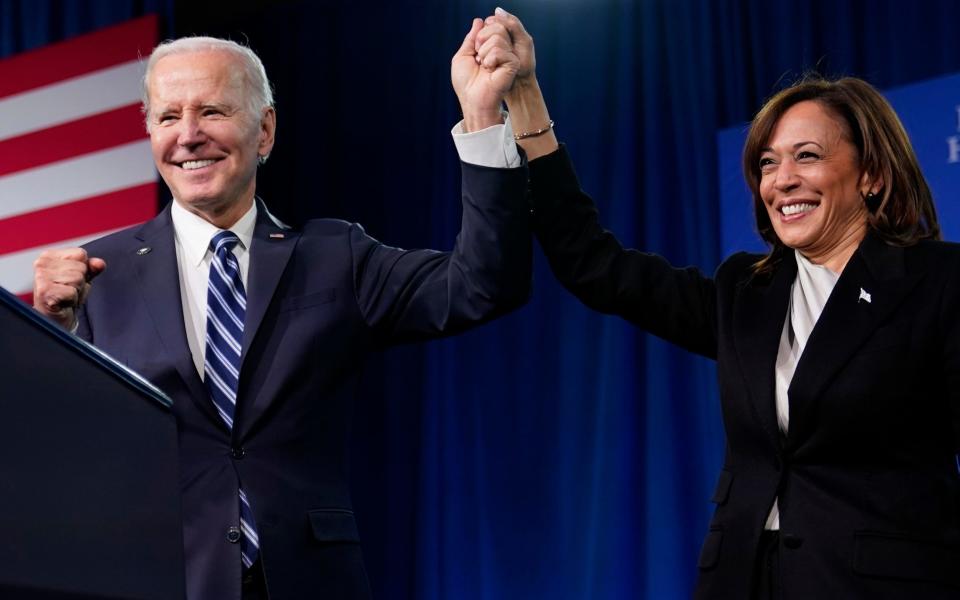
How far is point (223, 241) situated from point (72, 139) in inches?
107

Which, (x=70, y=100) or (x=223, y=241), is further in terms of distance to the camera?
(x=70, y=100)

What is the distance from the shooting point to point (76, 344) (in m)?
0.88

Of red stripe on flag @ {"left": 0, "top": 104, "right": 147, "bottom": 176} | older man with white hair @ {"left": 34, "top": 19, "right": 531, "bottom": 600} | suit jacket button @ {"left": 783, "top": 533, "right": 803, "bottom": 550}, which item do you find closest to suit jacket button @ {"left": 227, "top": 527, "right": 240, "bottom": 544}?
older man with white hair @ {"left": 34, "top": 19, "right": 531, "bottom": 600}

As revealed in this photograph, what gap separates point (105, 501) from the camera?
2.91ft

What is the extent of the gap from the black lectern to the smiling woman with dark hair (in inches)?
38.7

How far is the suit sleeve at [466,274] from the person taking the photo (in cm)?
174

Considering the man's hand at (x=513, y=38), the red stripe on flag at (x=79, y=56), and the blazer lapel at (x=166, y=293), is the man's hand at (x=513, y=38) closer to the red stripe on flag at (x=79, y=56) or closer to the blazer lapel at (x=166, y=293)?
the blazer lapel at (x=166, y=293)

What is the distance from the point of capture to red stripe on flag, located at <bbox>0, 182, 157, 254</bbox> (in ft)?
13.4

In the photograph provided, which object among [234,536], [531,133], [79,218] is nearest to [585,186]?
[79,218]

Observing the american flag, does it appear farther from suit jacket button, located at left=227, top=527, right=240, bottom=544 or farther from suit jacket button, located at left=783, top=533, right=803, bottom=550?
suit jacket button, located at left=783, top=533, right=803, bottom=550

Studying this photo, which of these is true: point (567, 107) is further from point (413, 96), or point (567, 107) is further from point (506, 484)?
point (506, 484)

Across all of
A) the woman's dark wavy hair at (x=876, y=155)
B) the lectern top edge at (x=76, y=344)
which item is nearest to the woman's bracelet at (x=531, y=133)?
the woman's dark wavy hair at (x=876, y=155)

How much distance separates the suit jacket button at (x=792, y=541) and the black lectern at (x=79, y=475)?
3.20ft

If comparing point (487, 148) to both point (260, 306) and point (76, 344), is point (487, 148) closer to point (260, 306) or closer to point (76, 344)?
point (260, 306)
